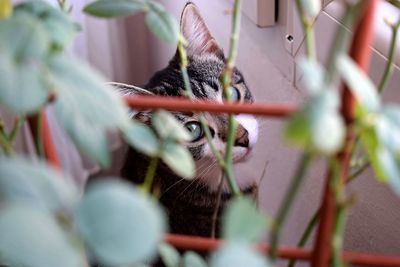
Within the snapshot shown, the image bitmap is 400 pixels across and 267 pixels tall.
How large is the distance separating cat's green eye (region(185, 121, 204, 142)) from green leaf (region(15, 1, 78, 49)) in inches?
27.1

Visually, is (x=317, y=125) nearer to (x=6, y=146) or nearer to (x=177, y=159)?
(x=177, y=159)

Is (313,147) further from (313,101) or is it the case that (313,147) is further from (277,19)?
(277,19)

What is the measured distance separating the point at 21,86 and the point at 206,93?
0.81 metres

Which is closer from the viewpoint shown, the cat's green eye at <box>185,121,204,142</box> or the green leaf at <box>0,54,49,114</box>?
the green leaf at <box>0,54,49,114</box>

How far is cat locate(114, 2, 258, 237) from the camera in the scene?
1021 millimetres

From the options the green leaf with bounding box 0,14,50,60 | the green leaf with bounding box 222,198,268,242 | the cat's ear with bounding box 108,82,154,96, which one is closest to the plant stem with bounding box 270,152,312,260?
the green leaf with bounding box 222,198,268,242

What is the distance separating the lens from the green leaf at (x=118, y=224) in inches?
8.5

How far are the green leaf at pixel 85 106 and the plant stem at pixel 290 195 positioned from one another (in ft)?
0.28

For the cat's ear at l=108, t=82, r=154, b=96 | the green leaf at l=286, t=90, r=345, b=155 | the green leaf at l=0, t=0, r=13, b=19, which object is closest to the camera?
the green leaf at l=286, t=90, r=345, b=155

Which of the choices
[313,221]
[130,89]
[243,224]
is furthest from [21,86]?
[130,89]

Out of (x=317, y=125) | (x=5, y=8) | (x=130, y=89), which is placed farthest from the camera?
(x=130, y=89)

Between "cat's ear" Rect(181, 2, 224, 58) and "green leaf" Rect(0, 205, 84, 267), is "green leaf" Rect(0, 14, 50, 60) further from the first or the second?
"cat's ear" Rect(181, 2, 224, 58)

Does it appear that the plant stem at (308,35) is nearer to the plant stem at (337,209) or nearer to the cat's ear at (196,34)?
the plant stem at (337,209)

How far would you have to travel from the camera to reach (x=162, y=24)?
0.37m
